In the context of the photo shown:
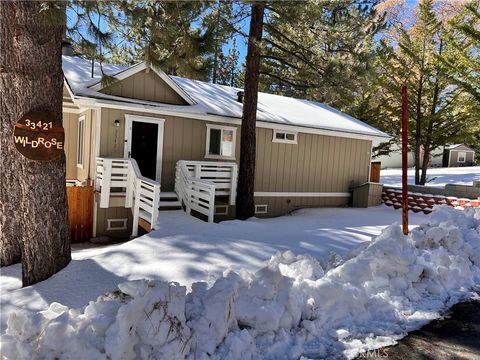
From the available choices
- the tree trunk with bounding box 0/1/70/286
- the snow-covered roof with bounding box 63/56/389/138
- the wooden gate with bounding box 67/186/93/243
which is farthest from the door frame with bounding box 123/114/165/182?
the tree trunk with bounding box 0/1/70/286

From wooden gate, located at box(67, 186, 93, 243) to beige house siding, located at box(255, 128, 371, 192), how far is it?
469cm

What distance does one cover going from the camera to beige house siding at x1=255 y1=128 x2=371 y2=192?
11.6 m

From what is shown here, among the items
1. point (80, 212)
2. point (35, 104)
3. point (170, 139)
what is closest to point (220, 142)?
point (170, 139)

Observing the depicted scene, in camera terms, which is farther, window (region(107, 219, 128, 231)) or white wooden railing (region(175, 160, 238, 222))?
window (region(107, 219, 128, 231))

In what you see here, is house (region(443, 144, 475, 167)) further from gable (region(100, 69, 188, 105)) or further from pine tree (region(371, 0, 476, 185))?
gable (region(100, 69, 188, 105))

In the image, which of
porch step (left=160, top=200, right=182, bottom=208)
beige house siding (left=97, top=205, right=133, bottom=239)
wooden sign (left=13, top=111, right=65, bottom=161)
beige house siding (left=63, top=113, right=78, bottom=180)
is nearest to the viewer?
wooden sign (left=13, top=111, right=65, bottom=161)

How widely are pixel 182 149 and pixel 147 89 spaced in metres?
1.75

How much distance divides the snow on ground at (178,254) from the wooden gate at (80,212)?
190 centimetres

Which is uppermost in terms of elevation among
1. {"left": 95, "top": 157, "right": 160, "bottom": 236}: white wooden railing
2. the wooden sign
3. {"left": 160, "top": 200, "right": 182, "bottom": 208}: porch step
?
the wooden sign

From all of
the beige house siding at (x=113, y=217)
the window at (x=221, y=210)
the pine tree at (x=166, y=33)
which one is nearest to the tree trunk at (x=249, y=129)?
the window at (x=221, y=210)

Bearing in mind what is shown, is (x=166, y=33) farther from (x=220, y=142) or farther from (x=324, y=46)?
(x=324, y=46)

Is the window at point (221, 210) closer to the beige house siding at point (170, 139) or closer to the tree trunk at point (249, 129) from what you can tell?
the tree trunk at point (249, 129)

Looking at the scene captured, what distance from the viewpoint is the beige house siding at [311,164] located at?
11.6 m

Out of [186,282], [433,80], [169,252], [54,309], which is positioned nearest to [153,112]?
[169,252]
